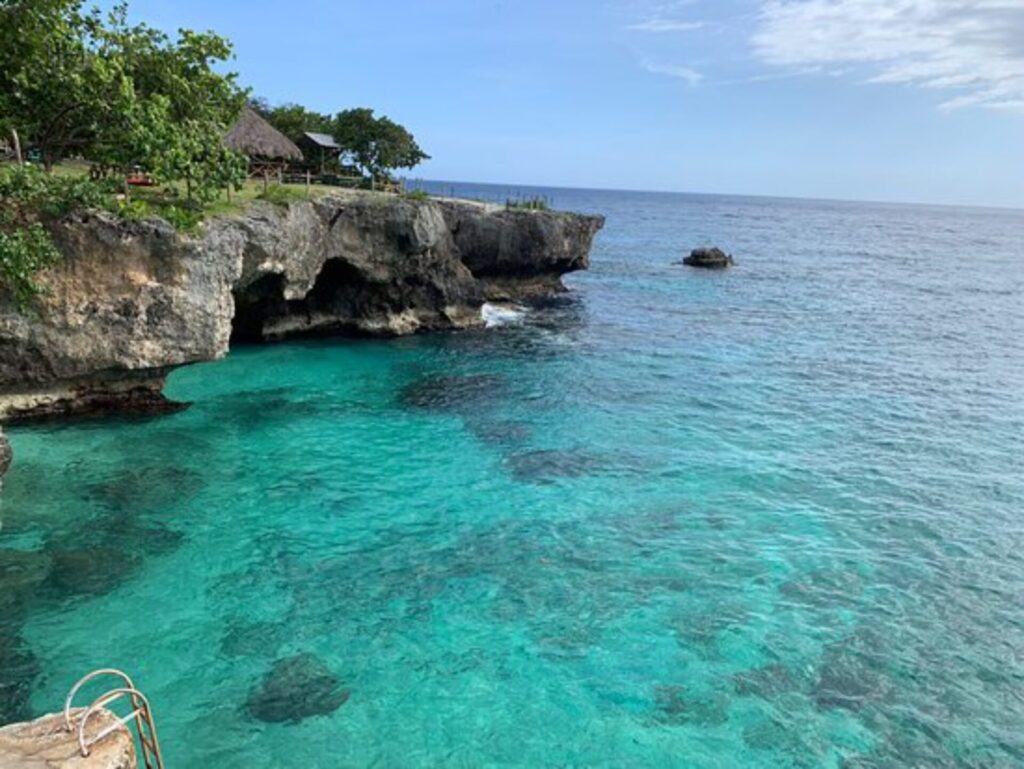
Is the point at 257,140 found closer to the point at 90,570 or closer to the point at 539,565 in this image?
the point at 90,570

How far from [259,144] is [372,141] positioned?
14608 mm

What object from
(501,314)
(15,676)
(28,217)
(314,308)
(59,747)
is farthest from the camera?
(501,314)

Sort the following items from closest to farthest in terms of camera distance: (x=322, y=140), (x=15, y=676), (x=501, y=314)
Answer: (x=15, y=676), (x=501, y=314), (x=322, y=140)

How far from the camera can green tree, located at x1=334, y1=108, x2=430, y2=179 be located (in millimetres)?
51594

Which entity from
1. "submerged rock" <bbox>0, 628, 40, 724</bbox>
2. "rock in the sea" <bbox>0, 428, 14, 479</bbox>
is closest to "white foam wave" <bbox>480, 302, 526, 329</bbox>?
"rock in the sea" <bbox>0, 428, 14, 479</bbox>

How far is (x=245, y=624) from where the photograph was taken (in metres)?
13.7

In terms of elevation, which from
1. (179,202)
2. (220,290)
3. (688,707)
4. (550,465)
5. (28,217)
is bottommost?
(688,707)

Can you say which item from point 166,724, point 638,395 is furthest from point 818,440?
point 166,724

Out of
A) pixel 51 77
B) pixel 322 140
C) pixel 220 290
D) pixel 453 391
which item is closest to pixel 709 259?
pixel 322 140

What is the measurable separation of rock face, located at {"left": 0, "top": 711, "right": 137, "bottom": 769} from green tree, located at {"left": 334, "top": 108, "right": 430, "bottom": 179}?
48146 mm

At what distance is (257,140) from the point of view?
38.3 meters

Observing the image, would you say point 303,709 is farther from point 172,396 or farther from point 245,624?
point 172,396

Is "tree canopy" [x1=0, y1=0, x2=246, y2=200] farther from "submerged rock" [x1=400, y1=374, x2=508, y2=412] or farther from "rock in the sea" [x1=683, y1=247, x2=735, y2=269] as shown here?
"rock in the sea" [x1=683, y1=247, x2=735, y2=269]

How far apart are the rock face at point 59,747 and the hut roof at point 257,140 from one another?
35.5 meters
